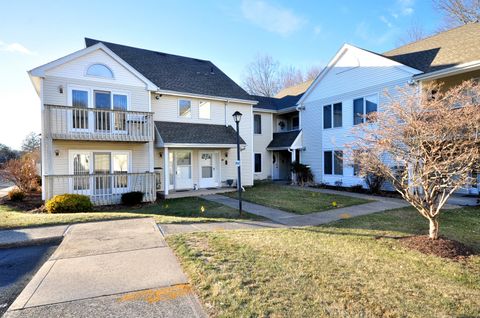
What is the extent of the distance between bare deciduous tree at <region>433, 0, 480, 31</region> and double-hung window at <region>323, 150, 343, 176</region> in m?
14.6

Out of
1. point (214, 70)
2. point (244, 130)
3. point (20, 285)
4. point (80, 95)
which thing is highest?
point (214, 70)

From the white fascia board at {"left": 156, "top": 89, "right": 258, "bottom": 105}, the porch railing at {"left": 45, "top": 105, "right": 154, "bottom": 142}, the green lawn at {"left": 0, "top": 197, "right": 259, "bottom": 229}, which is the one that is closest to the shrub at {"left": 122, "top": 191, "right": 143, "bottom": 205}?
the green lawn at {"left": 0, "top": 197, "right": 259, "bottom": 229}

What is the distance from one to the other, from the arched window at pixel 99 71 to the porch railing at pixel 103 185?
4725mm

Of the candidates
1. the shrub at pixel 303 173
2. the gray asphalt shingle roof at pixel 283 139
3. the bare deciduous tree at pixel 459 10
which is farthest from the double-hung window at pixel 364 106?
the bare deciduous tree at pixel 459 10

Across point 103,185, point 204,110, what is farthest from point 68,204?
point 204,110

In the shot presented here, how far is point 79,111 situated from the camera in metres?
11.5

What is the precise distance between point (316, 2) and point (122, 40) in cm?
1233

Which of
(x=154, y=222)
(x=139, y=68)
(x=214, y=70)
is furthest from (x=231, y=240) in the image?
(x=214, y=70)

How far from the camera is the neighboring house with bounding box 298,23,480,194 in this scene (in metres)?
12.2

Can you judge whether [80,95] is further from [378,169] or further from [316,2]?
[316,2]

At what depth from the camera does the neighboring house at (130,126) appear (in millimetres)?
11375

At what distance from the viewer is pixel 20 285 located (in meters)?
3.92

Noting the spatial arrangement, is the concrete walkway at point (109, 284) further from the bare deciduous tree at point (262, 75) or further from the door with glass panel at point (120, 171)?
the bare deciduous tree at point (262, 75)

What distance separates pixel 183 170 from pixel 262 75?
87.4ft
